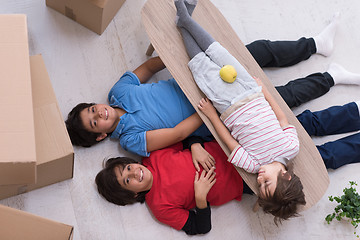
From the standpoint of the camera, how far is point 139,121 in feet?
5.20

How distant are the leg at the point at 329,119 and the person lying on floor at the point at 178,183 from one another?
4.3 inches

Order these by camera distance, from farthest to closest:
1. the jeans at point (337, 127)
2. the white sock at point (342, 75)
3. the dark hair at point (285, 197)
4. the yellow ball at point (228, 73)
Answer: the white sock at point (342, 75)
the jeans at point (337, 127)
the yellow ball at point (228, 73)
the dark hair at point (285, 197)

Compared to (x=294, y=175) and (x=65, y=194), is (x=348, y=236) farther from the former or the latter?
(x=65, y=194)

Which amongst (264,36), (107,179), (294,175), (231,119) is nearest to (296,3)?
(264,36)

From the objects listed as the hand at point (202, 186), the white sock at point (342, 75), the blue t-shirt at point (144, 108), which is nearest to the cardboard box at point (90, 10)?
the blue t-shirt at point (144, 108)

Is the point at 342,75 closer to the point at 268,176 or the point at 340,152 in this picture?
the point at 340,152

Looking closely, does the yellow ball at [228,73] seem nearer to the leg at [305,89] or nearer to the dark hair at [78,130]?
the leg at [305,89]

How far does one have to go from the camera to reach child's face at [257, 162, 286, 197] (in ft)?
4.50

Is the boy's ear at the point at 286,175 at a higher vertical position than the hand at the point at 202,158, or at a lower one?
higher

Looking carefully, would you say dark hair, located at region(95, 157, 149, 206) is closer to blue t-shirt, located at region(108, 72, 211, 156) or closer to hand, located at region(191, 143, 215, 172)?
blue t-shirt, located at region(108, 72, 211, 156)

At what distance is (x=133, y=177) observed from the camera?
1492 mm

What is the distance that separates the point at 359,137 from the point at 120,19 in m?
1.18

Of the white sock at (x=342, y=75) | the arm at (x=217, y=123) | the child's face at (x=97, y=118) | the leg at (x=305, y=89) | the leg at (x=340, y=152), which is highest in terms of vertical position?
the white sock at (x=342, y=75)

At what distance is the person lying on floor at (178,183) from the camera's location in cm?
151
